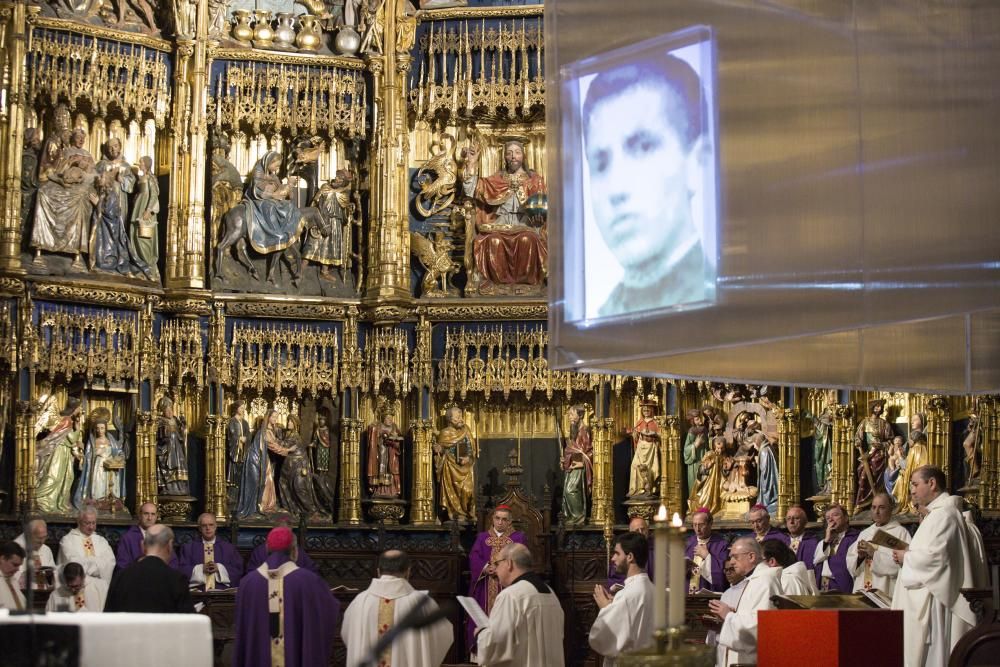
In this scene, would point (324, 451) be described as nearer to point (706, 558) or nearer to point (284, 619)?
point (706, 558)

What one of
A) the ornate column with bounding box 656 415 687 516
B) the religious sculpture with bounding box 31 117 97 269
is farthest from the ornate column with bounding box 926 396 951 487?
the religious sculpture with bounding box 31 117 97 269

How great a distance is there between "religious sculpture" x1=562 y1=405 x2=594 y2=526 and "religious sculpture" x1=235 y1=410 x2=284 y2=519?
3336mm

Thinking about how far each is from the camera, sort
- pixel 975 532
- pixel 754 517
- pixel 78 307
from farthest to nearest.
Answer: pixel 78 307, pixel 754 517, pixel 975 532

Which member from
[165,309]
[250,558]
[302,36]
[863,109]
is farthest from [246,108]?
[863,109]

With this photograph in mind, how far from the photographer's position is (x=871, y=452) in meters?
15.5

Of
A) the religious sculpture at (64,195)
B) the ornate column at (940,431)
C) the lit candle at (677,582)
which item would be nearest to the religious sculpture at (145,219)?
the religious sculpture at (64,195)

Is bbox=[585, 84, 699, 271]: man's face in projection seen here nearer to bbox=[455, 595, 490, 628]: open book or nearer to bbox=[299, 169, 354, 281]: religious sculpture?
bbox=[455, 595, 490, 628]: open book

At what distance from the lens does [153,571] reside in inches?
409

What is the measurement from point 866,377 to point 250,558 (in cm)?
1049

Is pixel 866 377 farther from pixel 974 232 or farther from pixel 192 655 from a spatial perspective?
pixel 192 655

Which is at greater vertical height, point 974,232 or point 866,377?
point 974,232

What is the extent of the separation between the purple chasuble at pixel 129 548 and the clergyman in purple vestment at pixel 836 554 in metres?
6.65

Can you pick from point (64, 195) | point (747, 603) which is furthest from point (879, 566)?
point (64, 195)

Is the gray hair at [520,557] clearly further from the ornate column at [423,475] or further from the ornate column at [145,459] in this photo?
the ornate column at [145,459]
